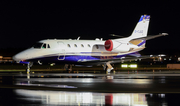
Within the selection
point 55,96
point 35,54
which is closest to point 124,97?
point 55,96

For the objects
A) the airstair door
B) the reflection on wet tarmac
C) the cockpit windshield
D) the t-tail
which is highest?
the t-tail

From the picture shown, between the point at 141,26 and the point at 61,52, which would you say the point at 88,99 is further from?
the point at 141,26

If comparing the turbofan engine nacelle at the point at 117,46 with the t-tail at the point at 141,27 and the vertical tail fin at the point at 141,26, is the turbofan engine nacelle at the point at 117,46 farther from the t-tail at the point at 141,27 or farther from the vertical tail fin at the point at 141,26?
the vertical tail fin at the point at 141,26

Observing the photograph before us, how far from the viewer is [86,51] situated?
130 feet

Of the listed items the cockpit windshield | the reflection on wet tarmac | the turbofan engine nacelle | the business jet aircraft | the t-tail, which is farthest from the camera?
the t-tail

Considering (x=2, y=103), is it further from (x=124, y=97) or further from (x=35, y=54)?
(x=35, y=54)

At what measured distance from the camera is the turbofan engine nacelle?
41112mm

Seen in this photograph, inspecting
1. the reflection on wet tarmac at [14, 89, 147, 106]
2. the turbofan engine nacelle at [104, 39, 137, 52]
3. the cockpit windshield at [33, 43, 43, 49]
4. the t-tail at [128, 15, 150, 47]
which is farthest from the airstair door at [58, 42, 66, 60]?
the reflection on wet tarmac at [14, 89, 147, 106]

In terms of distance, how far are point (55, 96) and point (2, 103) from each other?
295 cm

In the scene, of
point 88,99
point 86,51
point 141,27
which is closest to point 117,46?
point 86,51

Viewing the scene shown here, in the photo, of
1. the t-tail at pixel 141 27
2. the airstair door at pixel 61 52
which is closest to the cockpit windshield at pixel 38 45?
the airstair door at pixel 61 52

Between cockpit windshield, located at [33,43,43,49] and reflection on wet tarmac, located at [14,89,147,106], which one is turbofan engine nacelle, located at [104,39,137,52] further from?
reflection on wet tarmac, located at [14,89,147,106]

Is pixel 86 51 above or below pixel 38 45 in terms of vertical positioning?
below

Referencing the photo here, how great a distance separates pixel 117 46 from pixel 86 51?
441 cm
